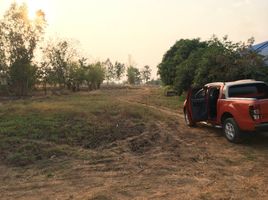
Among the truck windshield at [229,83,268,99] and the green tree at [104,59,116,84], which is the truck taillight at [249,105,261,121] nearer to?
the truck windshield at [229,83,268,99]

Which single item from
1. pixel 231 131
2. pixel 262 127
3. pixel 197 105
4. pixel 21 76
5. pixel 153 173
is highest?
pixel 21 76

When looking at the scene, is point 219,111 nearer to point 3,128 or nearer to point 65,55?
Answer: point 3,128

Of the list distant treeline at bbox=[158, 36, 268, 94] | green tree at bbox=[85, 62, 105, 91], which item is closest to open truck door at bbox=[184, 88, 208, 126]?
distant treeline at bbox=[158, 36, 268, 94]

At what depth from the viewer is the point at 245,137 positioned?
11.1 m

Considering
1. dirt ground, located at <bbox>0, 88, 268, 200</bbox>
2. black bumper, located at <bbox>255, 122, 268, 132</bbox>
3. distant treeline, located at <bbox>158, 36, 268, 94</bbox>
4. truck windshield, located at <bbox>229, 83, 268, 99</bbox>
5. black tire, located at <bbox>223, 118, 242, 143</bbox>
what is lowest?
dirt ground, located at <bbox>0, 88, 268, 200</bbox>

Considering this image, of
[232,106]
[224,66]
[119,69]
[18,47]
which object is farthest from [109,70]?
[232,106]

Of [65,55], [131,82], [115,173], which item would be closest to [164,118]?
[115,173]

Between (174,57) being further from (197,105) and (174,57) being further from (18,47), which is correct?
(197,105)

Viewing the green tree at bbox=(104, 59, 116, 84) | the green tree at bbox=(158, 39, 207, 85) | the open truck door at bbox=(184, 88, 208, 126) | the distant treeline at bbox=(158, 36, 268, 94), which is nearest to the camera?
the open truck door at bbox=(184, 88, 208, 126)

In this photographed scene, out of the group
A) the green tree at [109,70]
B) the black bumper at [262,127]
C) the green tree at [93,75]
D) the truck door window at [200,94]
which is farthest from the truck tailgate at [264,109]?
the green tree at [109,70]

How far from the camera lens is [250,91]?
12.3 meters

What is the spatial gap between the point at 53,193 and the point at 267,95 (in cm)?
797

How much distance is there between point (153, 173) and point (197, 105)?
5864mm

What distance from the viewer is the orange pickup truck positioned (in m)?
10.3
